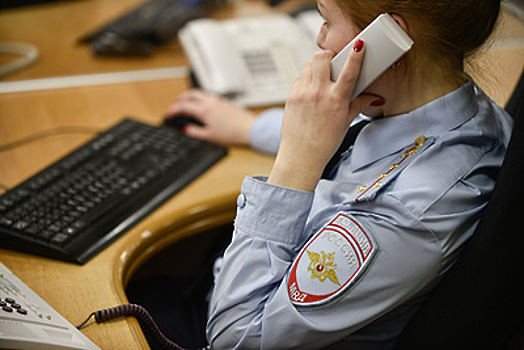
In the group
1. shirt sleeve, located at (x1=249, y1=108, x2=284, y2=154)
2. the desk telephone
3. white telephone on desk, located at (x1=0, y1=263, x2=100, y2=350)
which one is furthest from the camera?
the desk telephone

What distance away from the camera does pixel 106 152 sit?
3.64 ft

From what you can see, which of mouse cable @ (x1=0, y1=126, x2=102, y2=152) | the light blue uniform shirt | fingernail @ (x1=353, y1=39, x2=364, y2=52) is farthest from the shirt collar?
mouse cable @ (x1=0, y1=126, x2=102, y2=152)

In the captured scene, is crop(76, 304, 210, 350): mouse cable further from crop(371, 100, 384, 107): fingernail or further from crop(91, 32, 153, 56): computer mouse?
crop(91, 32, 153, 56): computer mouse

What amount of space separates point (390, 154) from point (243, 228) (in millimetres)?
229

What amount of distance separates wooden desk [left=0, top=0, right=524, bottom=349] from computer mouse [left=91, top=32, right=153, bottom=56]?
32mm

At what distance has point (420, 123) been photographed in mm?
791

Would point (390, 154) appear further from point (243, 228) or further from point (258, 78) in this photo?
point (258, 78)

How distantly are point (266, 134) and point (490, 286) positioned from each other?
581 millimetres

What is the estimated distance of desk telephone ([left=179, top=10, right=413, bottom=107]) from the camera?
1.35 metres

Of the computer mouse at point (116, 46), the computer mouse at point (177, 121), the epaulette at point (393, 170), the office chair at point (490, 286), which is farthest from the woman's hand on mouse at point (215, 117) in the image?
the office chair at point (490, 286)

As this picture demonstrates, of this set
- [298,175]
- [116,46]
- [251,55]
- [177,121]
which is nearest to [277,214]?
[298,175]

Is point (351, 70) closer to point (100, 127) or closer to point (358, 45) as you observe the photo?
point (358, 45)

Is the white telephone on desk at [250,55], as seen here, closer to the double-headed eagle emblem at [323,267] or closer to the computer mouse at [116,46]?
the computer mouse at [116,46]

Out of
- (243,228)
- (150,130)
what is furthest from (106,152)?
(243,228)
